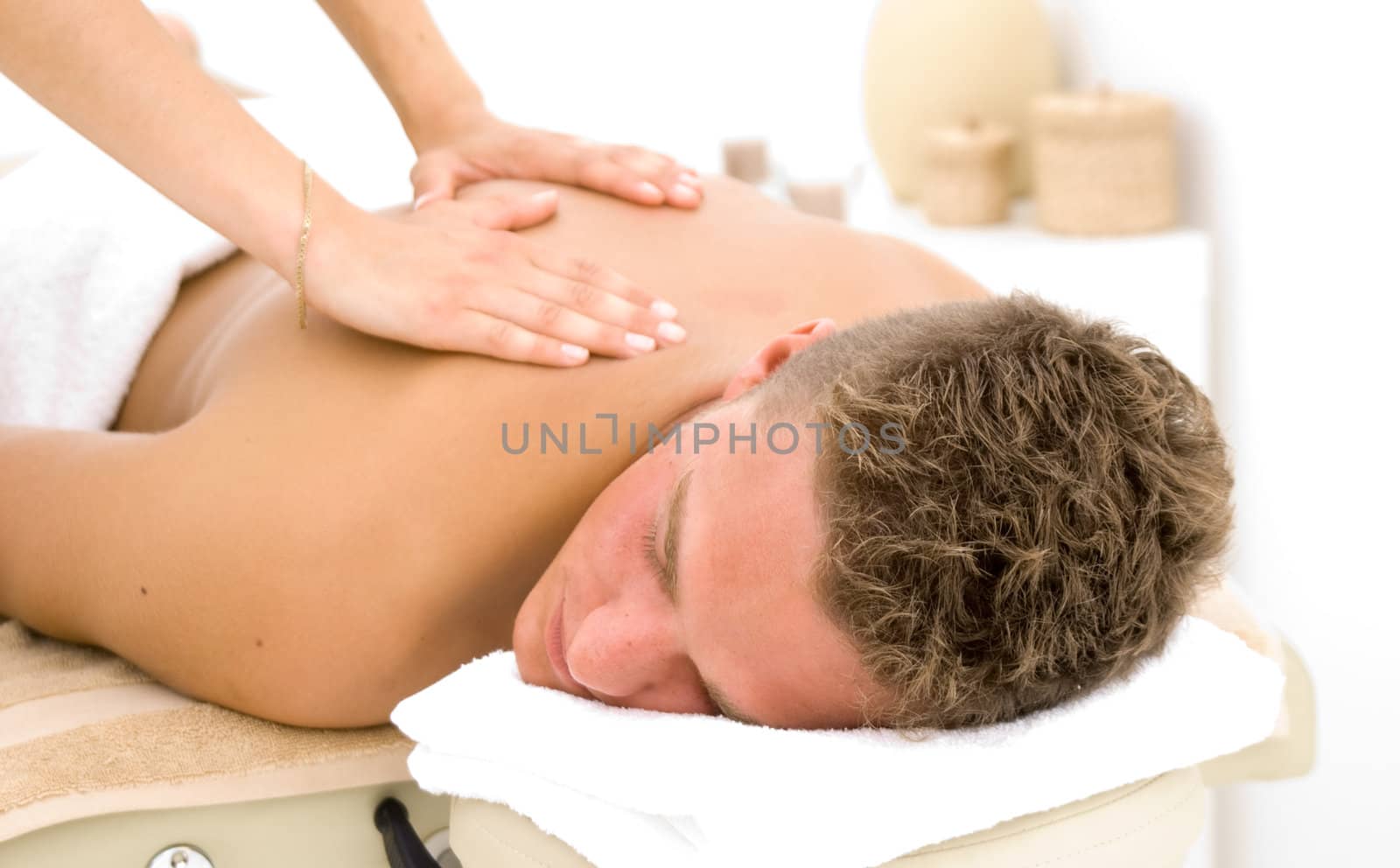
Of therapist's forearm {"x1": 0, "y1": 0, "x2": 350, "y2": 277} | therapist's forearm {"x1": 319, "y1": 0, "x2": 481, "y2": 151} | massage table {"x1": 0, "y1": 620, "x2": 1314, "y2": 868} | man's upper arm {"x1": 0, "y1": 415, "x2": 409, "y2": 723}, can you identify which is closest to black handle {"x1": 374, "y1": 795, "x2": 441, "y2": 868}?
massage table {"x1": 0, "y1": 620, "x2": 1314, "y2": 868}

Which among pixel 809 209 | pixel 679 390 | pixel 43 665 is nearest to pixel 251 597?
pixel 43 665

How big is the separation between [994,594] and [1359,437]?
1.31m

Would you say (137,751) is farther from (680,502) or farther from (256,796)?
(680,502)

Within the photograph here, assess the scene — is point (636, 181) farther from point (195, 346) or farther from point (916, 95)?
point (916, 95)

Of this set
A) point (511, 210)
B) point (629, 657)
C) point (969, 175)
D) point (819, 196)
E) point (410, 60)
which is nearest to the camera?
point (629, 657)

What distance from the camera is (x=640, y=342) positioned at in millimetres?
1328

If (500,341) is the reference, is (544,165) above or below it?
above

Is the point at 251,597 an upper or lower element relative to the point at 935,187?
lower

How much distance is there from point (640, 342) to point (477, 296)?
0.53 ft

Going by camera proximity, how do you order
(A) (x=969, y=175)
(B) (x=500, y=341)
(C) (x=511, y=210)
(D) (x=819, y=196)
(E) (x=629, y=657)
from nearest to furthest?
(E) (x=629, y=657)
(B) (x=500, y=341)
(C) (x=511, y=210)
(A) (x=969, y=175)
(D) (x=819, y=196)

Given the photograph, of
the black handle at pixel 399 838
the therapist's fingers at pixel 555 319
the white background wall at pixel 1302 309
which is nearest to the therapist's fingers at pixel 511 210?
the therapist's fingers at pixel 555 319

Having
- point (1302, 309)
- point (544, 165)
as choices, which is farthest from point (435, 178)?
point (1302, 309)

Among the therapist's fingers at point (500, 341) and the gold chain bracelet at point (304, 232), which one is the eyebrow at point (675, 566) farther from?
the gold chain bracelet at point (304, 232)

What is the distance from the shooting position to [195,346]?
161cm
